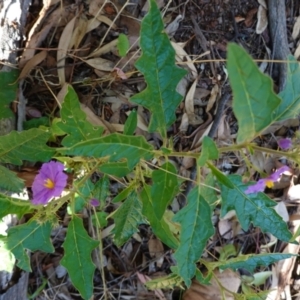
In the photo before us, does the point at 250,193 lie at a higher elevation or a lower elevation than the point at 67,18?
lower

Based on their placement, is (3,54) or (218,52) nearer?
(3,54)

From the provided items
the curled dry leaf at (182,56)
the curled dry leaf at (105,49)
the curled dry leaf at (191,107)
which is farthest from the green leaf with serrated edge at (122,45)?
the curled dry leaf at (191,107)

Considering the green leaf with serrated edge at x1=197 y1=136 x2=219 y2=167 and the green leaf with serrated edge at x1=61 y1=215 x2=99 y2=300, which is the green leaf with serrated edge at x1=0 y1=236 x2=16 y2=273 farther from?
the green leaf with serrated edge at x1=197 y1=136 x2=219 y2=167

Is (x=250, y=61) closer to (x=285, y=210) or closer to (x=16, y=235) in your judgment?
(x=16, y=235)

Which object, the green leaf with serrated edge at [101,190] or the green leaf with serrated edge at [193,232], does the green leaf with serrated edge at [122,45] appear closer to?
the green leaf with serrated edge at [101,190]

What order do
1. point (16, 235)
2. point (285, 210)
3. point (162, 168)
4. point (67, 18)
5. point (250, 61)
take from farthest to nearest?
point (285, 210) < point (67, 18) < point (16, 235) < point (162, 168) < point (250, 61)

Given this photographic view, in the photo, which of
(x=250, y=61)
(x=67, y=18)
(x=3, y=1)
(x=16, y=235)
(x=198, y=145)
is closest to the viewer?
(x=250, y=61)

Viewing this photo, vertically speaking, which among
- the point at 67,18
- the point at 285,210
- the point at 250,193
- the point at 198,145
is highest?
the point at 67,18

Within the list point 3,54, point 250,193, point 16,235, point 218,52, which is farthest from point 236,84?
point 218,52
